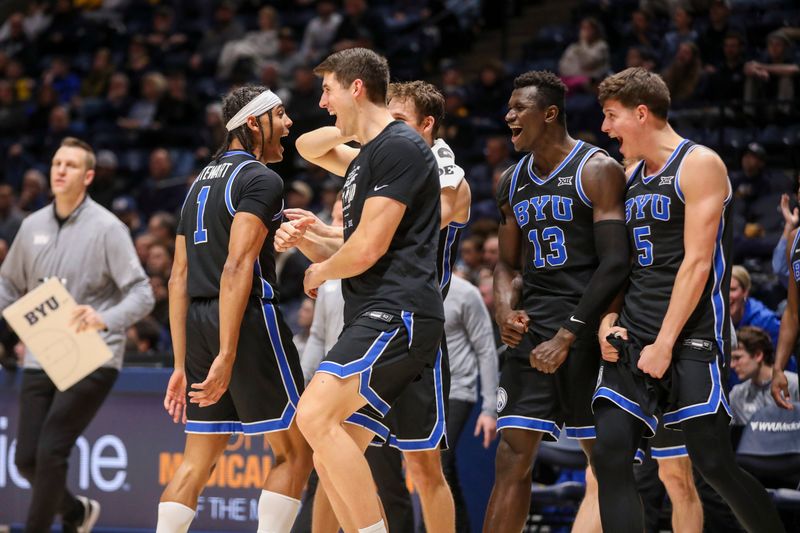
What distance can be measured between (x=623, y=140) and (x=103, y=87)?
1308 cm

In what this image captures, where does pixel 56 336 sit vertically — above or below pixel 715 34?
below

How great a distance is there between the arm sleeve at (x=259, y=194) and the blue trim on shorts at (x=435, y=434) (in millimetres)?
1038

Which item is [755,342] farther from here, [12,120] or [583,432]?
[12,120]

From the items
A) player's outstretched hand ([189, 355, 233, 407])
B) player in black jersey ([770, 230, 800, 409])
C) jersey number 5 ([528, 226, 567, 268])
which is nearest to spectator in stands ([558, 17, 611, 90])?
player in black jersey ([770, 230, 800, 409])

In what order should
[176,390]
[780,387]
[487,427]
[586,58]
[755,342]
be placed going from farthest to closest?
[586,58] → [487,427] → [755,342] → [780,387] → [176,390]

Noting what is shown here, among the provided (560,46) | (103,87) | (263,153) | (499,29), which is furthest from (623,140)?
(103,87)

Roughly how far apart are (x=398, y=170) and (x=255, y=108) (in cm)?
105

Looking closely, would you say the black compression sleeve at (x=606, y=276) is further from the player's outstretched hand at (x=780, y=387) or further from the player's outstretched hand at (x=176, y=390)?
the player's outstretched hand at (x=176, y=390)

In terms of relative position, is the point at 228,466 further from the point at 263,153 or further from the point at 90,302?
the point at 263,153

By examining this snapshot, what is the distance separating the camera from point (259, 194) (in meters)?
5.03

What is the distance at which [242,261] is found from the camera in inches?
194

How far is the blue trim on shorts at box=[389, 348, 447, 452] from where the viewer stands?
5.28 metres

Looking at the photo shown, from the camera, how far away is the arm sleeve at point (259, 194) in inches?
197

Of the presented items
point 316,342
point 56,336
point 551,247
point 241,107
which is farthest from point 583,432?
point 56,336
